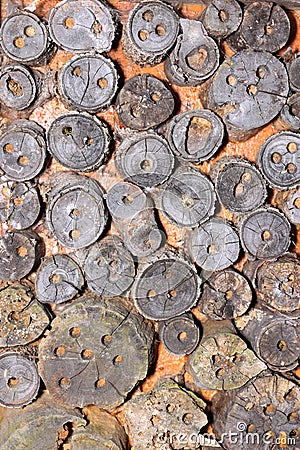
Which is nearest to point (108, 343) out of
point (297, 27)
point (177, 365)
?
point (177, 365)

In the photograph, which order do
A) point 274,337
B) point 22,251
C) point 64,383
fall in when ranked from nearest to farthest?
point 22,251
point 64,383
point 274,337

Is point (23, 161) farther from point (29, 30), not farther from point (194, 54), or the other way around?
point (194, 54)

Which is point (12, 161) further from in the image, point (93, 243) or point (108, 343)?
point (108, 343)

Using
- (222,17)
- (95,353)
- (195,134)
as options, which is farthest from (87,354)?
(222,17)

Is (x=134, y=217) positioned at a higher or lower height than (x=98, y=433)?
higher

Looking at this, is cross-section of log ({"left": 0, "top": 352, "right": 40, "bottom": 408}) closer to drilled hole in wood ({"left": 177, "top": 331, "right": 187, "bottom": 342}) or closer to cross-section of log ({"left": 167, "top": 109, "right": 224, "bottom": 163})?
→ drilled hole in wood ({"left": 177, "top": 331, "right": 187, "bottom": 342})

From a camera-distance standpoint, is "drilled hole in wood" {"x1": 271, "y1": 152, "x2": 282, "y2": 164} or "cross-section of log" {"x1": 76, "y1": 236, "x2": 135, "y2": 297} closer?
"cross-section of log" {"x1": 76, "y1": 236, "x2": 135, "y2": 297}

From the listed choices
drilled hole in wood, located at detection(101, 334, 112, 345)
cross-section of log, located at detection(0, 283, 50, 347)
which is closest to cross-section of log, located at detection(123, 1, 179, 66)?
cross-section of log, located at detection(0, 283, 50, 347)

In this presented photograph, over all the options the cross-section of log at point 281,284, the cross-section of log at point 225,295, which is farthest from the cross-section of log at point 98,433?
the cross-section of log at point 281,284
